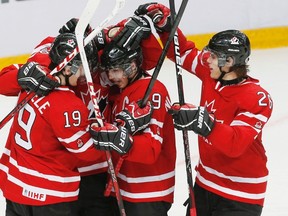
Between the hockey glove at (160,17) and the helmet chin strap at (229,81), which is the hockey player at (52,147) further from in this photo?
the helmet chin strap at (229,81)

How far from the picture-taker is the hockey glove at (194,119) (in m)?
3.04

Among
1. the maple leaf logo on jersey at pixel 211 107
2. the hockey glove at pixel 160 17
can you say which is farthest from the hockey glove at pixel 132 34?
the maple leaf logo on jersey at pixel 211 107

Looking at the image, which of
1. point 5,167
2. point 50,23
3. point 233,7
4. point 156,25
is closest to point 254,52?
point 233,7

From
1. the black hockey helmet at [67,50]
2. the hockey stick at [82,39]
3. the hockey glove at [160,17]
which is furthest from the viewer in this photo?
the hockey glove at [160,17]

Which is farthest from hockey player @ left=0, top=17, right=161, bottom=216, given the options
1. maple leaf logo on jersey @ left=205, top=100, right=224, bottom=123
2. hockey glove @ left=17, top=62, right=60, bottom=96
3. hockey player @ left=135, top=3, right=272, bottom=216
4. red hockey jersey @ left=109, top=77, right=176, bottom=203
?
maple leaf logo on jersey @ left=205, top=100, right=224, bottom=123

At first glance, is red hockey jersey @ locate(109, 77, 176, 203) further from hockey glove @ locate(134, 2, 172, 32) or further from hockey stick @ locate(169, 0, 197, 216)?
hockey glove @ locate(134, 2, 172, 32)

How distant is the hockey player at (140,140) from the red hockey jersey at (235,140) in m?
0.17

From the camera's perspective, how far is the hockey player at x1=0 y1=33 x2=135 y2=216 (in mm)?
3090

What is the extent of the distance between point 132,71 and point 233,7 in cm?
325

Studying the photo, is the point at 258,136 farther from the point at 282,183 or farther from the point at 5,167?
the point at 282,183

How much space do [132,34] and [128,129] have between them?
0.41m

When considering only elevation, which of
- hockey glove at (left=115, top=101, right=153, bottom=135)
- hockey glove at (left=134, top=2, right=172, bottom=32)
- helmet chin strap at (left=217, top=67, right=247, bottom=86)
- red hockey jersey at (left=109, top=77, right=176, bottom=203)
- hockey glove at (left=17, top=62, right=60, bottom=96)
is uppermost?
hockey glove at (left=134, top=2, right=172, bottom=32)

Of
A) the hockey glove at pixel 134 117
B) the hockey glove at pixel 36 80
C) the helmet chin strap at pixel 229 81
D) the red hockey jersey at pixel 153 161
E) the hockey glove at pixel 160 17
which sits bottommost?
the red hockey jersey at pixel 153 161

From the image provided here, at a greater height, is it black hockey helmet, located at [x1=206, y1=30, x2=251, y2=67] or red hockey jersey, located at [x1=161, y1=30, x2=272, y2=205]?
black hockey helmet, located at [x1=206, y1=30, x2=251, y2=67]
